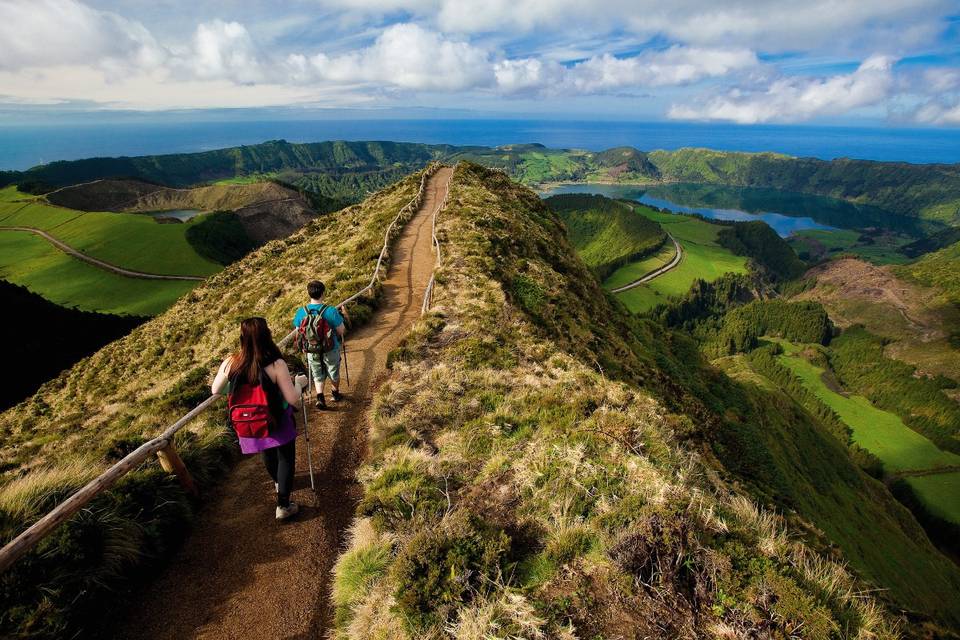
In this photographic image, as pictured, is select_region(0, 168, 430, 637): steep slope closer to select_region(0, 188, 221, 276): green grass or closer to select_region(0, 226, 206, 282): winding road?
select_region(0, 226, 206, 282): winding road

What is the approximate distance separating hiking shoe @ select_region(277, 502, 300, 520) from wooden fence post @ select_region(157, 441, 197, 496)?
1.73m

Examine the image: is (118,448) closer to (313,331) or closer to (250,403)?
(250,403)

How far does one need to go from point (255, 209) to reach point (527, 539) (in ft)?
506

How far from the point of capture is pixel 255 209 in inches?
5325

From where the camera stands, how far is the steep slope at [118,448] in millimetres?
5086

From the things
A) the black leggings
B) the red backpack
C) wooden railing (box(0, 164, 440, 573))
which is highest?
the red backpack

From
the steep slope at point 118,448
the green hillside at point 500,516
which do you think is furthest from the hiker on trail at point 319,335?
the steep slope at point 118,448

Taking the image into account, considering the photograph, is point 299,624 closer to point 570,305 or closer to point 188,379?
point 188,379

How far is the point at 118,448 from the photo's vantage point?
8.24m

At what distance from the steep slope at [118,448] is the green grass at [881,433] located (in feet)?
421

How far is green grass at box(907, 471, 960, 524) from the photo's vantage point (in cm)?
7812

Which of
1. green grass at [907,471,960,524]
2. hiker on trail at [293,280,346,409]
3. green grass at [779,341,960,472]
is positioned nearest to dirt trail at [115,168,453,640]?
hiker on trail at [293,280,346,409]

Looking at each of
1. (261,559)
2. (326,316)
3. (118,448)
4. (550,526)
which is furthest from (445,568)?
(118,448)

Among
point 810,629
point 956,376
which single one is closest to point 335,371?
point 810,629
